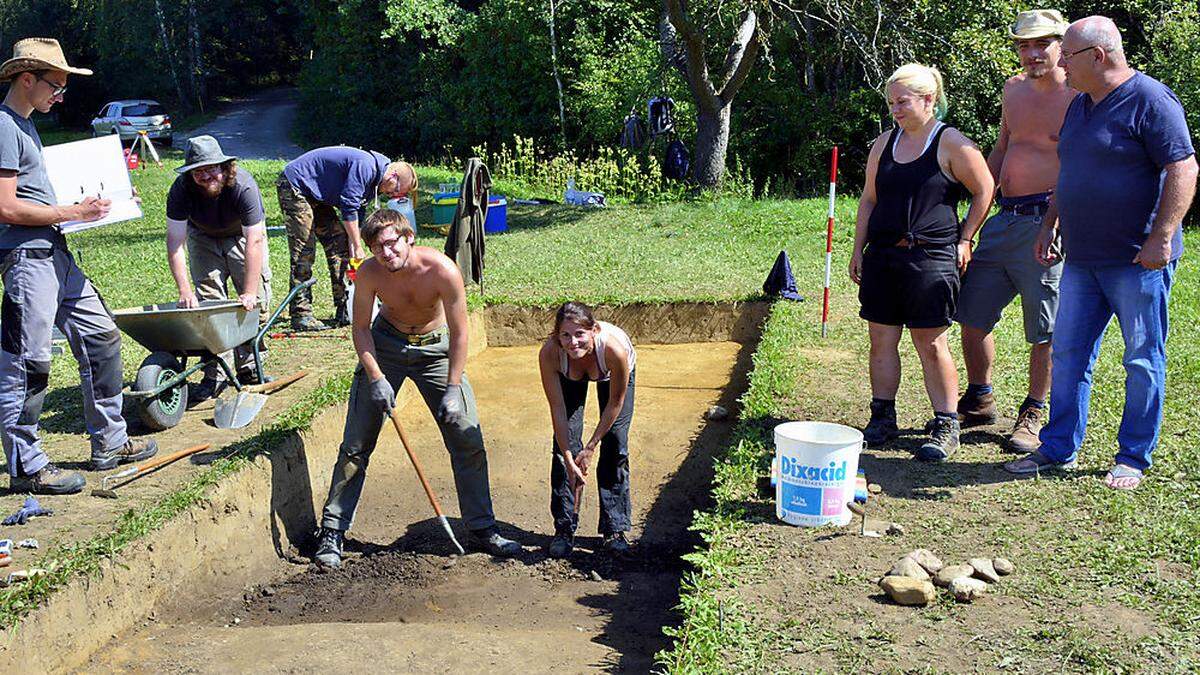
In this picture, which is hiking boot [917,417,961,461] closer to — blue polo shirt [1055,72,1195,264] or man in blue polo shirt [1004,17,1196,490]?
man in blue polo shirt [1004,17,1196,490]

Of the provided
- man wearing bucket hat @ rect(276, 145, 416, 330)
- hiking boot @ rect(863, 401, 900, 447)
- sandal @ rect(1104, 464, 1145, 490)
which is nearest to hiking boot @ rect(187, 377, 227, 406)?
man wearing bucket hat @ rect(276, 145, 416, 330)

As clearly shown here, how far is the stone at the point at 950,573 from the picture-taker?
167 inches

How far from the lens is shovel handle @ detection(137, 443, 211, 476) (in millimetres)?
5641

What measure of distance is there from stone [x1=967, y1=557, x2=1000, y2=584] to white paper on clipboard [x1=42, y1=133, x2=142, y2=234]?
6.43 meters

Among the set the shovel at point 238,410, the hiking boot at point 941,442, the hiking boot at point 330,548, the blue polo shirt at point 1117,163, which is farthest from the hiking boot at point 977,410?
the shovel at point 238,410

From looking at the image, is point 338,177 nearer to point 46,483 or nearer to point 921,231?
point 46,483

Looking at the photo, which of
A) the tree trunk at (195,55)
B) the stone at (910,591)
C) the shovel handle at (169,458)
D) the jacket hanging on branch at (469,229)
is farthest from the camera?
the tree trunk at (195,55)

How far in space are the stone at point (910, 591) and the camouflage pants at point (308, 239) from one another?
5.64m

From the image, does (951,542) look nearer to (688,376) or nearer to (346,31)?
(688,376)

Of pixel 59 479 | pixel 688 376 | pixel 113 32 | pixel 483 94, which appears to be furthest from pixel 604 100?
pixel 113 32

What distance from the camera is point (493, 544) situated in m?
5.64

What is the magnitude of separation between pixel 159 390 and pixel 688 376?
405 centimetres

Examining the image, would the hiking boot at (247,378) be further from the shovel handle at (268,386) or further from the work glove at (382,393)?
the work glove at (382,393)

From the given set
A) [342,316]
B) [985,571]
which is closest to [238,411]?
[342,316]
